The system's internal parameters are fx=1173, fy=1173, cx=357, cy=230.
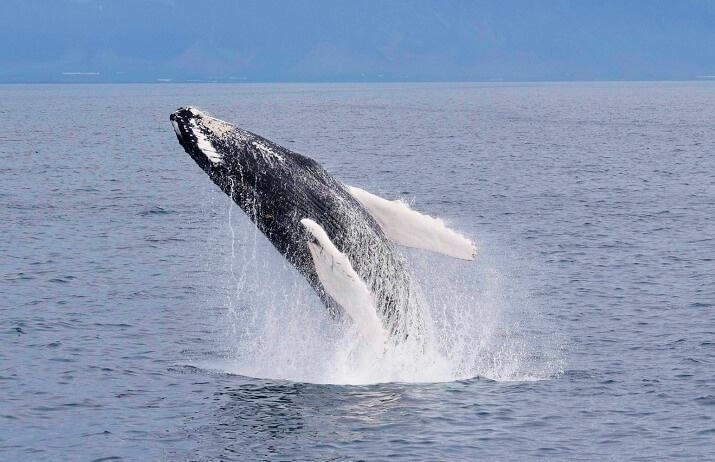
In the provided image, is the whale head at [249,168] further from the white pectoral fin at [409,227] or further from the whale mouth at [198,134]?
the white pectoral fin at [409,227]

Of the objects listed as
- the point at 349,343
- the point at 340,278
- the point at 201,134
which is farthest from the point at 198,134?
the point at 349,343

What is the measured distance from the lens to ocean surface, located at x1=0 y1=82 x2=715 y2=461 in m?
17.9

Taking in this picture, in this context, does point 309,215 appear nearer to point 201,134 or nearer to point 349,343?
point 201,134

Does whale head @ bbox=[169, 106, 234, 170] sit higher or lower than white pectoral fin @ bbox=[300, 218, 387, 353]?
higher

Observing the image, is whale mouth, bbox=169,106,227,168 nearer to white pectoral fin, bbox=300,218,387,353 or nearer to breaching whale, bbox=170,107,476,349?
breaching whale, bbox=170,107,476,349

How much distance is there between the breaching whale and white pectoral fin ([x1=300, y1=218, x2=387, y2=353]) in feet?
0.05

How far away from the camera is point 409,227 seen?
64.6 ft

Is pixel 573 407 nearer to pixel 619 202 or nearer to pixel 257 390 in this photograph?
pixel 257 390

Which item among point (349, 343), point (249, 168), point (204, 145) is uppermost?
point (204, 145)

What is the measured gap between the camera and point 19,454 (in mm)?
17391

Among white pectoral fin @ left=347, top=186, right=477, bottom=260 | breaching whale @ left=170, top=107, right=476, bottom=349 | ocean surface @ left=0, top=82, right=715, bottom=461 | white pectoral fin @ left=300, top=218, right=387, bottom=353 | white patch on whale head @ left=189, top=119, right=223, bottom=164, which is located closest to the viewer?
white pectoral fin @ left=300, top=218, right=387, bottom=353

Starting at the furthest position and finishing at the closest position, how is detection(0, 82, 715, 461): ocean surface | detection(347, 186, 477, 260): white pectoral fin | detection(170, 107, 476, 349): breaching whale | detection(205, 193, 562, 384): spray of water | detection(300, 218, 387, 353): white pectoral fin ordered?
detection(205, 193, 562, 384): spray of water → detection(347, 186, 477, 260): white pectoral fin → detection(170, 107, 476, 349): breaching whale → detection(0, 82, 715, 461): ocean surface → detection(300, 218, 387, 353): white pectoral fin

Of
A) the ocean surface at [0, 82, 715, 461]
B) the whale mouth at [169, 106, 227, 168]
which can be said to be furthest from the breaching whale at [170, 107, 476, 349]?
the ocean surface at [0, 82, 715, 461]

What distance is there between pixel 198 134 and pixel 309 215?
2.14 meters
